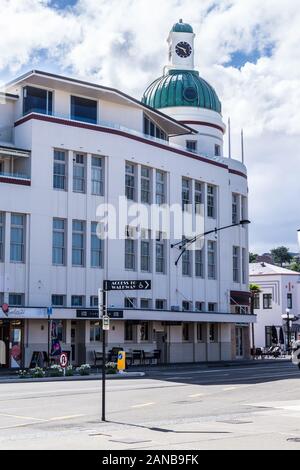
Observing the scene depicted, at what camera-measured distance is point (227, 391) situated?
25.1 m

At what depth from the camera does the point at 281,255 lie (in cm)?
15762

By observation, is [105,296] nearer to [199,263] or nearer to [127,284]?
[127,284]

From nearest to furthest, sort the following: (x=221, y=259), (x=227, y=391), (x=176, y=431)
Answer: (x=176, y=431) < (x=227, y=391) < (x=221, y=259)

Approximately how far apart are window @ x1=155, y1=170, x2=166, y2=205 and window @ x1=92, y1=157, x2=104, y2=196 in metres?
5.26

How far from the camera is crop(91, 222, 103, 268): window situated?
154 ft

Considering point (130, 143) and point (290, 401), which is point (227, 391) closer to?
point (290, 401)

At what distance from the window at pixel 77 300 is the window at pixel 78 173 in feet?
20.7

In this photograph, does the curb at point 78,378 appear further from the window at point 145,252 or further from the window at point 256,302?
the window at point 256,302

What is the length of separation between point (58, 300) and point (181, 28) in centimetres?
3004

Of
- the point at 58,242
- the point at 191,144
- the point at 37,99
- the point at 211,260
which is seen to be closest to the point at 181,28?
the point at 191,144
